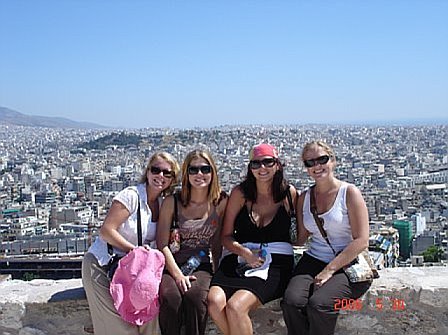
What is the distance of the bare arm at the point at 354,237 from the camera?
101 inches

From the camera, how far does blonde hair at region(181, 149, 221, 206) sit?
2.78 meters

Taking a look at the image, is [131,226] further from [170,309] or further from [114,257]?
[170,309]

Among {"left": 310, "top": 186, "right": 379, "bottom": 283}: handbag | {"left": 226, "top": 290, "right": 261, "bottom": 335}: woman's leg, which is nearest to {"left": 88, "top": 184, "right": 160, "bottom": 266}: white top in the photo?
{"left": 226, "top": 290, "right": 261, "bottom": 335}: woman's leg

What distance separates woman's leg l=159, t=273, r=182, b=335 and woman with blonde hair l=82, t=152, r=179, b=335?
8cm

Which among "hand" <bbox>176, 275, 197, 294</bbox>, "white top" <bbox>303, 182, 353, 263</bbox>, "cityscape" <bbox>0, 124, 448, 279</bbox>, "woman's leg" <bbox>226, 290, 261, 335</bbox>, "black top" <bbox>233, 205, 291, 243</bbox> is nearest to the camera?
"woman's leg" <bbox>226, 290, 261, 335</bbox>

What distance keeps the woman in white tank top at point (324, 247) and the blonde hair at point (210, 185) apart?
15.3 inches

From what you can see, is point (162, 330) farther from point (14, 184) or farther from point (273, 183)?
point (14, 184)

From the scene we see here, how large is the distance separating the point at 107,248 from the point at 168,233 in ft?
0.92

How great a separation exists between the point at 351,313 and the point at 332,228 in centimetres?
39

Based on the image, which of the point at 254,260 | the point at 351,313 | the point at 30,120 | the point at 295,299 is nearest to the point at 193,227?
the point at 254,260

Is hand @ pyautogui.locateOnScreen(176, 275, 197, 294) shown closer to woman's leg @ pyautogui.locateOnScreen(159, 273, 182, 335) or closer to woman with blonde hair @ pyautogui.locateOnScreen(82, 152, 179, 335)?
woman's leg @ pyautogui.locateOnScreen(159, 273, 182, 335)

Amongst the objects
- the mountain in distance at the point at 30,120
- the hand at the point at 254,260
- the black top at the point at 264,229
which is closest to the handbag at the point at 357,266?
the black top at the point at 264,229

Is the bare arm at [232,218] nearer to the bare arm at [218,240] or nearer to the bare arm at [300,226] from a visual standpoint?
the bare arm at [218,240]

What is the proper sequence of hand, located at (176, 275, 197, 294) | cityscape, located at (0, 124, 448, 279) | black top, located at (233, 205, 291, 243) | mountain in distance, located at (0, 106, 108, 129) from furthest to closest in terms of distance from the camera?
mountain in distance, located at (0, 106, 108, 129), cityscape, located at (0, 124, 448, 279), black top, located at (233, 205, 291, 243), hand, located at (176, 275, 197, 294)
